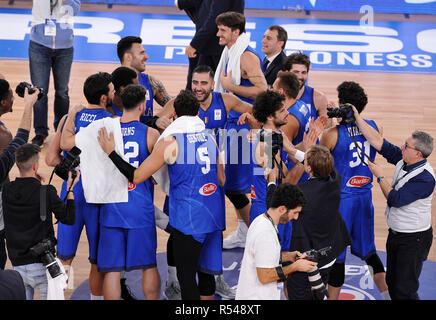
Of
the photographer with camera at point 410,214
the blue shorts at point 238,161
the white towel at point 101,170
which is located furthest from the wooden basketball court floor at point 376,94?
the white towel at point 101,170

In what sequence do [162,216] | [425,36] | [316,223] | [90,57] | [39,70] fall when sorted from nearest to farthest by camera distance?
[316,223]
[162,216]
[39,70]
[90,57]
[425,36]

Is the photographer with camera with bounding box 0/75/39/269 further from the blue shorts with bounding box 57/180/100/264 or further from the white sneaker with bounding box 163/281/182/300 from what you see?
the white sneaker with bounding box 163/281/182/300

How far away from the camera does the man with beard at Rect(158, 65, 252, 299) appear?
560cm

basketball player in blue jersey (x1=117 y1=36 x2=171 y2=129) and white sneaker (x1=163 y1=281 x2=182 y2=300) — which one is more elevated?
basketball player in blue jersey (x1=117 y1=36 x2=171 y2=129)

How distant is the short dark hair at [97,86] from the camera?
5008mm

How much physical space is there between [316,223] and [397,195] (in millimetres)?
857

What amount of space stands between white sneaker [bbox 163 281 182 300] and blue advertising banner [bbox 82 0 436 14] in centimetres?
1175

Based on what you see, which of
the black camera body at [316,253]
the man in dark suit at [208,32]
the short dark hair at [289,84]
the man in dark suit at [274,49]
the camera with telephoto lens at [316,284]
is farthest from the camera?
the man in dark suit at [208,32]

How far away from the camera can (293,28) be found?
48.9 feet

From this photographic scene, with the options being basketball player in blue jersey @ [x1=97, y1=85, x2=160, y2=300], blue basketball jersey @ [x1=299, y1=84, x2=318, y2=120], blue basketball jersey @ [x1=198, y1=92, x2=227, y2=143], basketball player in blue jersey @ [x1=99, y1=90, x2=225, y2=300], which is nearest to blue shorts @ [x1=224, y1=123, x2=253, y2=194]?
blue basketball jersey @ [x1=198, y1=92, x2=227, y2=143]

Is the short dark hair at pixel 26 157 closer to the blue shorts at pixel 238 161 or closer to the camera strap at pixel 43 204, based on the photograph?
the camera strap at pixel 43 204

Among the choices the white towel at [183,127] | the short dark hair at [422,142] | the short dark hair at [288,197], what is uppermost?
the white towel at [183,127]

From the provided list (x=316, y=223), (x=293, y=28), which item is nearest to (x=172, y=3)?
(x=293, y=28)

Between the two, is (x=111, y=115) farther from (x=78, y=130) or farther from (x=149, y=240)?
(x=149, y=240)
